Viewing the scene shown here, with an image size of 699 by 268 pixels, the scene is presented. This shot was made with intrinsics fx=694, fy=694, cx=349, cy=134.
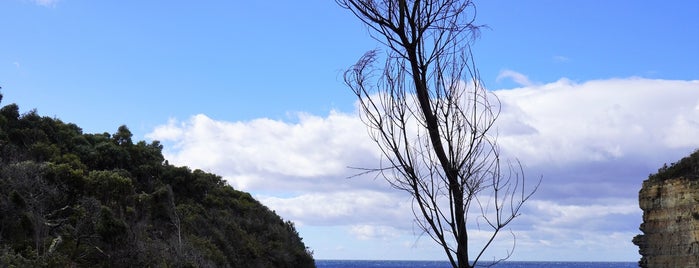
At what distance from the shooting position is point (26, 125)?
2584 centimetres

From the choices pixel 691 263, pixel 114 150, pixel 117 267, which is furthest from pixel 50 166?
pixel 691 263

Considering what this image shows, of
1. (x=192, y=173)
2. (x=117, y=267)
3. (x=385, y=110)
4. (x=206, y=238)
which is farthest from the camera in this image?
(x=192, y=173)

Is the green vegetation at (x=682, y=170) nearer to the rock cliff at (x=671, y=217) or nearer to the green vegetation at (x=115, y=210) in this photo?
the rock cliff at (x=671, y=217)

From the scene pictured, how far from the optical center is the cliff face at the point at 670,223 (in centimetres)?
2747

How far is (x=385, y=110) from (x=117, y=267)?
15535 millimetres

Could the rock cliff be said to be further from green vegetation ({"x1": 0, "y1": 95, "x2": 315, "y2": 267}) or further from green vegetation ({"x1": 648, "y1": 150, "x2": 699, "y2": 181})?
green vegetation ({"x1": 0, "y1": 95, "x2": 315, "y2": 267})

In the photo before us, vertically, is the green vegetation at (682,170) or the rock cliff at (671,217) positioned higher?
the green vegetation at (682,170)

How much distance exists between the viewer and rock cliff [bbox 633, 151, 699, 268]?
27.5 m

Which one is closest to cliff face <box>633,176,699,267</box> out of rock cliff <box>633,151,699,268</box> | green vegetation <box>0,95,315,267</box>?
rock cliff <box>633,151,699,268</box>

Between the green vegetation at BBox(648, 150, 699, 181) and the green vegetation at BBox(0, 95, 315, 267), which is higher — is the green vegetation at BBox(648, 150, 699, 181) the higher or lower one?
the higher one

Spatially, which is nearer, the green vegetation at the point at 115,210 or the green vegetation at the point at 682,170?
the green vegetation at the point at 115,210

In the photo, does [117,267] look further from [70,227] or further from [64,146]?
[64,146]

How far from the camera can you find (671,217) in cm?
2877

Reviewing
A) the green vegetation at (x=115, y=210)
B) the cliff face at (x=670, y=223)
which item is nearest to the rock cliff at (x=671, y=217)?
the cliff face at (x=670, y=223)
